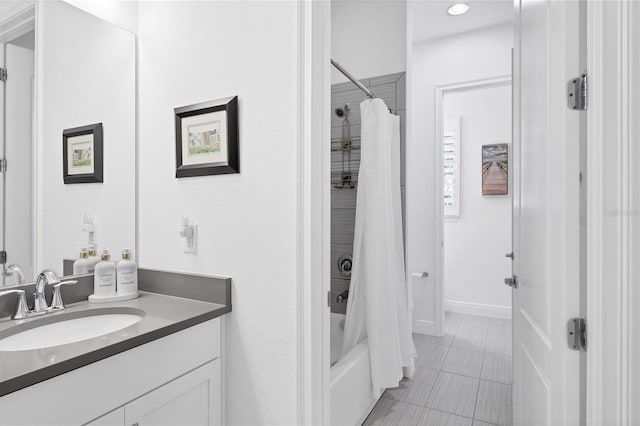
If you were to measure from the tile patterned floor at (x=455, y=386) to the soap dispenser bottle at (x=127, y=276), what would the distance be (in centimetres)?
145

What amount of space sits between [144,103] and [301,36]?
2.81 feet

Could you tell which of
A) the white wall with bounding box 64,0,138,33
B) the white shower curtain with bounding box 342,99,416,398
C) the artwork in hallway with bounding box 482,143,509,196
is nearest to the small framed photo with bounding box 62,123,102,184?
the white wall with bounding box 64,0,138,33

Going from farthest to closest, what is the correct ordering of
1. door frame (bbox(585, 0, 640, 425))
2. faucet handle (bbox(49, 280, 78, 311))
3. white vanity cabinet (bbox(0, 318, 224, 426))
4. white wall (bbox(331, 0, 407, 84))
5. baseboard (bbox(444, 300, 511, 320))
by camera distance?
baseboard (bbox(444, 300, 511, 320)) → white wall (bbox(331, 0, 407, 84)) → faucet handle (bbox(49, 280, 78, 311)) → white vanity cabinet (bbox(0, 318, 224, 426)) → door frame (bbox(585, 0, 640, 425))

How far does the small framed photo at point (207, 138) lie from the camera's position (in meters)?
1.41

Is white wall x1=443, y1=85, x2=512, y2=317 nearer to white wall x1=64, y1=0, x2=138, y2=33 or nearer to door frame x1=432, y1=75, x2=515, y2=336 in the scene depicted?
door frame x1=432, y1=75, x2=515, y2=336

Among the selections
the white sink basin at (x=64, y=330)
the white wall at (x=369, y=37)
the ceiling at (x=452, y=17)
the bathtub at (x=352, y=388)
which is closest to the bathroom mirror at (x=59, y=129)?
the white sink basin at (x=64, y=330)

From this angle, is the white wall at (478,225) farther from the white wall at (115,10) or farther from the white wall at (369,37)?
the white wall at (115,10)

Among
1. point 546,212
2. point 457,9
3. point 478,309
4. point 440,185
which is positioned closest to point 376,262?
point 546,212

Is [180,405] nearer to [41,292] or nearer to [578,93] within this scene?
[41,292]

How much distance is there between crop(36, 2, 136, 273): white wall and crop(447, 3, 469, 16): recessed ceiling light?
2.60 metres

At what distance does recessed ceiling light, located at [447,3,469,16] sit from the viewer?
2977 mm

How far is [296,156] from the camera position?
128 cm

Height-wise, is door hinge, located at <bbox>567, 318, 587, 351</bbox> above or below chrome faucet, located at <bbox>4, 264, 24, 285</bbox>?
below

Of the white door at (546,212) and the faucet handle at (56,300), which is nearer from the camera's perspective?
the white door at (546,212)
